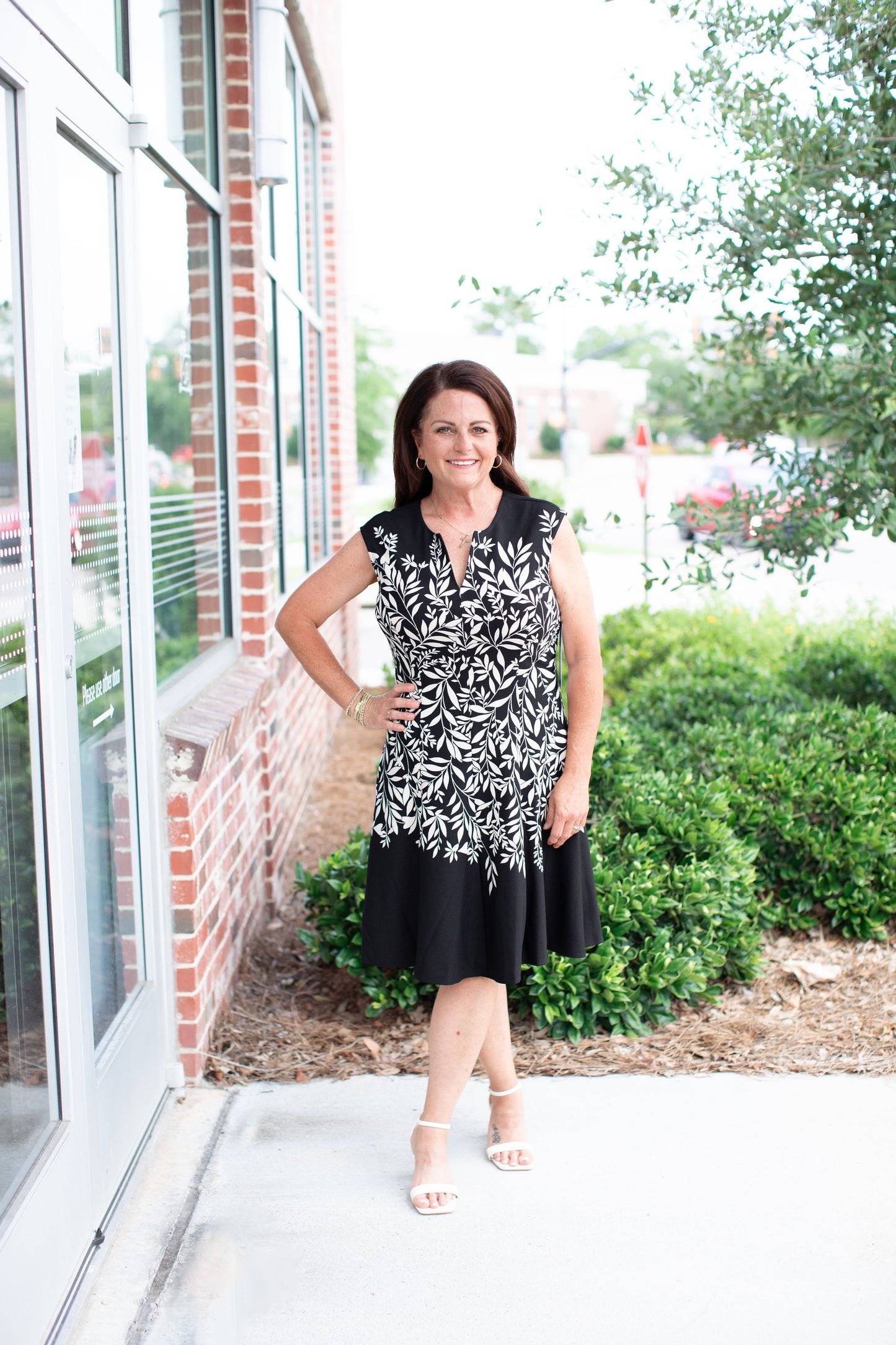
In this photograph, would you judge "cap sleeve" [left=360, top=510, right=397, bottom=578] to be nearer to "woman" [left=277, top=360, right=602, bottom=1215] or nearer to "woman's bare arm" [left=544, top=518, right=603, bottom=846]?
"woman" [left=277, top=360, right=602, bottom=1215]

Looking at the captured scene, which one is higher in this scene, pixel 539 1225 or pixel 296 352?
pixel 296 352

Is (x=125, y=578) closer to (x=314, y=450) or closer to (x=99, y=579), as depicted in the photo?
(x=99, y=579)

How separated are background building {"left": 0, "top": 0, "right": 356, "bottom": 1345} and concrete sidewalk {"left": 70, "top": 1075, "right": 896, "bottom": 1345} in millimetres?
210

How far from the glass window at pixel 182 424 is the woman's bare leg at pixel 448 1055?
1372 mm

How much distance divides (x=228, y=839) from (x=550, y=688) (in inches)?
57.8

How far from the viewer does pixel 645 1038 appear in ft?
11.8

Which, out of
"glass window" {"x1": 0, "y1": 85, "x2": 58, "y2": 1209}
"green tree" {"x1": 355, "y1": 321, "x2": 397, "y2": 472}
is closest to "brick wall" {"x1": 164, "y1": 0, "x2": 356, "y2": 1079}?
"glass window" {"x1": 0, "y1": 85, "x2": 58, "y2": 1209}

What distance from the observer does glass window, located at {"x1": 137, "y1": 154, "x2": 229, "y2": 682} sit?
366 centimetres

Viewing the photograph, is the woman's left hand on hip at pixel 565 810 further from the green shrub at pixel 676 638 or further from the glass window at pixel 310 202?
the glass window at pixel 310 202

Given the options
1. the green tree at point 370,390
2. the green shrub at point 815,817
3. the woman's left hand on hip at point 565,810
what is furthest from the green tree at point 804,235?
the green tree at point 370,390

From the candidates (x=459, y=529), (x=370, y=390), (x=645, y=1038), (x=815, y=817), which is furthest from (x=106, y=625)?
(x=370, y=390)

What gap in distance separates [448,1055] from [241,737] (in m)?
1.51

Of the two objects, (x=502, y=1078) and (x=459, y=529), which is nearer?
(x=459, y=529)

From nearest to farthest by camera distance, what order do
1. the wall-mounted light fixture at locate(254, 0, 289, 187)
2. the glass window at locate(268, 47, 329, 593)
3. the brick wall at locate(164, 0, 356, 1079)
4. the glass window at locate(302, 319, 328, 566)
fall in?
the brick wall at locate(164, 0, 356, 1079), the wall-mounted light fixture at locate(254, 0, 289, 187), the glass window at locate(268, 47, 329, 593), the glass window at locate(302, 319, 328, 566)
